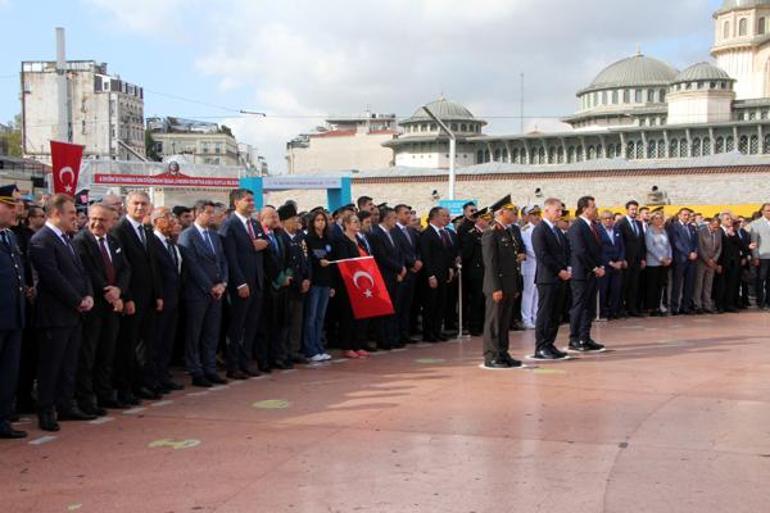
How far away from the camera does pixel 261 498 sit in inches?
223

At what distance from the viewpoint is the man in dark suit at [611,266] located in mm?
16234

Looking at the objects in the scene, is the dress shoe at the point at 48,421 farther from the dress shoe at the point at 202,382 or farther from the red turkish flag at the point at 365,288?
the red turkish flag at the point at 365,288

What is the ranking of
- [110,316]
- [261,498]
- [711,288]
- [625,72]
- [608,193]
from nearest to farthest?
1. [261,498]
2. [110,316]
3. [711,288]
4. [608,193]
5. [625,72]

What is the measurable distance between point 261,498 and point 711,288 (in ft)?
49.4

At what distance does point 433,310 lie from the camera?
45.4 ft

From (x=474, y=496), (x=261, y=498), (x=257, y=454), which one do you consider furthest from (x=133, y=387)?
(x=474, y=496)

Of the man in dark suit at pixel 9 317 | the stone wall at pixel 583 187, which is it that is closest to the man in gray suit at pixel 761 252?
the man in dark suit at pixel 9 317

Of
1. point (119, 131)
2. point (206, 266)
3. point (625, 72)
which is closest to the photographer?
point (206, 266)

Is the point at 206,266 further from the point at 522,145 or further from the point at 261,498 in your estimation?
the point at 522,145

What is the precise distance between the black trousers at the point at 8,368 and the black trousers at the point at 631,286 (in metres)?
12.3

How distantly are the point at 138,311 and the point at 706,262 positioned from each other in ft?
42.1

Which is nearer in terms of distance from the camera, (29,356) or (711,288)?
(29,356)

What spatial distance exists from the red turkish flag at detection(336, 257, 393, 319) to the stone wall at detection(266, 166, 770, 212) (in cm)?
3910

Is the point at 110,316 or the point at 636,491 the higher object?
the point at 110,316
